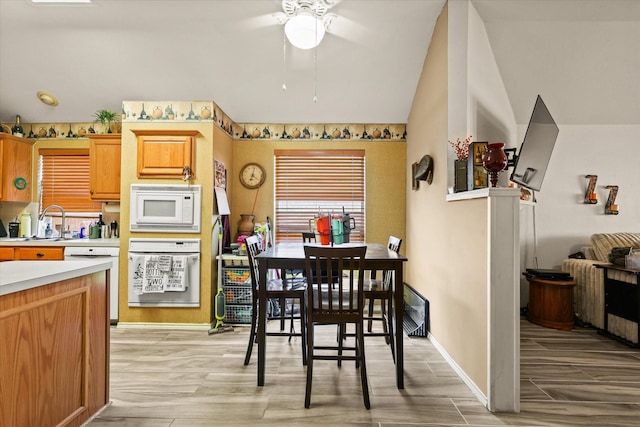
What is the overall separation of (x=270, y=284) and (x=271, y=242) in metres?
1.66

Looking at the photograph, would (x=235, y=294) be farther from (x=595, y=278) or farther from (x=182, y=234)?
(x=595, y=278)

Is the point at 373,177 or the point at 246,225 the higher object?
the point at 373,177

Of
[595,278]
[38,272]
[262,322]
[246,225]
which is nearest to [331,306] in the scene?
[262,322]

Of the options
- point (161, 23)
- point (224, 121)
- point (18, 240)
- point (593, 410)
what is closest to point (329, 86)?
point (224, 121)

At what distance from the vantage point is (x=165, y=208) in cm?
380

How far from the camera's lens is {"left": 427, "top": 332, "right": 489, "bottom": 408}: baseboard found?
2286 millimetres

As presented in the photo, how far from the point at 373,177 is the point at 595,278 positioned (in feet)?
8.78

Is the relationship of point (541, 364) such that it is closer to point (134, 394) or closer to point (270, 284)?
point (270, 284)

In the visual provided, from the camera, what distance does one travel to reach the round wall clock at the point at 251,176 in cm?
470

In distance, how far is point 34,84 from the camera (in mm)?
4023

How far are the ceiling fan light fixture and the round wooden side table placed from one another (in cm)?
343

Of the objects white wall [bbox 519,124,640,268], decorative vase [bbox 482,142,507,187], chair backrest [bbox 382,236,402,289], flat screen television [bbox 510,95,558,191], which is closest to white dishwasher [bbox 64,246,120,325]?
chair backrest [bbox 382,236,402,289]

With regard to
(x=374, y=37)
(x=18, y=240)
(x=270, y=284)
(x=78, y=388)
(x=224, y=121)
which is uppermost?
(x=374, y=37)

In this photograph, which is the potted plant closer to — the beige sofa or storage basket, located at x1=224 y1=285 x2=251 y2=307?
storage basket, located at x1=224 y1=285 x2=251 y2=307
